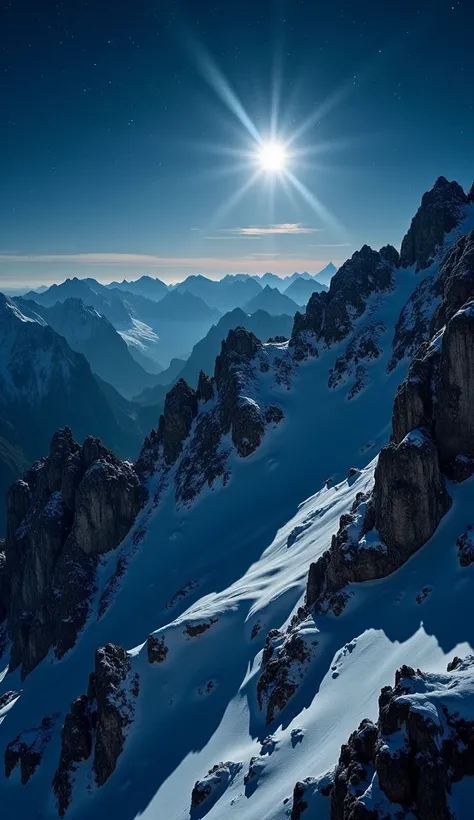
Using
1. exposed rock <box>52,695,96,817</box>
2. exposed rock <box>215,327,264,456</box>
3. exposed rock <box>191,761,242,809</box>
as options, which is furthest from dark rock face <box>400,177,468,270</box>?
exposed rock <box>52,695,96,817</box>

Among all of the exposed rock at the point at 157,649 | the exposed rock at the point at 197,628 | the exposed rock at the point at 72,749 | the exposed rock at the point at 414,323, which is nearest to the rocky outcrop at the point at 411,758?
the exposed rock at the point at 197,628

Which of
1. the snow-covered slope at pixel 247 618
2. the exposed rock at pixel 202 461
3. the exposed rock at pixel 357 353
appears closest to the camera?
the snow-covered slope at pixel 247 618

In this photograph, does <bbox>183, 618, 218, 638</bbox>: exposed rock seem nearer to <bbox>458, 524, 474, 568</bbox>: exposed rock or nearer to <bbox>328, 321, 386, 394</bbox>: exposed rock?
<bbox>458, 524, 474, 568</bbox>: exposed rock

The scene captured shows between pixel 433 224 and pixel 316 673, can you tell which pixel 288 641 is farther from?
pixel 433 224

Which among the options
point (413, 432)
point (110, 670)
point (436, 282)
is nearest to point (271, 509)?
point (110, 670)

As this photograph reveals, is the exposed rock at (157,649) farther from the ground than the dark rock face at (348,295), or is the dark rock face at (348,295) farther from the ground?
→ the dark rock face at (348,295)

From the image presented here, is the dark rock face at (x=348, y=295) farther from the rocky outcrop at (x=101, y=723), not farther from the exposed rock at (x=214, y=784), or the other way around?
the exposed rock at (x=214, y=784)

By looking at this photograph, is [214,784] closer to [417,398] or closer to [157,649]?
[157,649]
